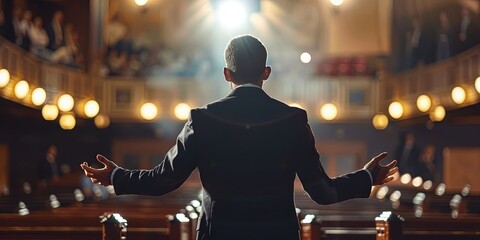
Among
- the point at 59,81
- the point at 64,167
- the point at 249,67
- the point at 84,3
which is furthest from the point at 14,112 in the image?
the point at 249,67

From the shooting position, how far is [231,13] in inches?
1005

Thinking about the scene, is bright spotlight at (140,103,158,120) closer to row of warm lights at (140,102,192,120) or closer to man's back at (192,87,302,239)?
row of warm lights at (140,102,192,120)

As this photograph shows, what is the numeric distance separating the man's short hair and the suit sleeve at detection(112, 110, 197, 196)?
0.26 m

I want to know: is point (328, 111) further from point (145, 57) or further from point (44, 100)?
point (44, 100)

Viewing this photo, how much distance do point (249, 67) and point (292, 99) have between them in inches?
838

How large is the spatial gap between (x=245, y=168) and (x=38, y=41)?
17713 millimetres

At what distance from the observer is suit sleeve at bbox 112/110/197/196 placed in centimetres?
357

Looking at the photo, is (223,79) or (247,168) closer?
(247,168)

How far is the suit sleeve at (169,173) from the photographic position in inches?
141

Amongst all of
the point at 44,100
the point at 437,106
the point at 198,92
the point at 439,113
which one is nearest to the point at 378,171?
the point at 439,113

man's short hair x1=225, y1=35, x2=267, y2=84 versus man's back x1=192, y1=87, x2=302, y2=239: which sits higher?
man's short hair x1=225, y1=35, x2=267, y2=84

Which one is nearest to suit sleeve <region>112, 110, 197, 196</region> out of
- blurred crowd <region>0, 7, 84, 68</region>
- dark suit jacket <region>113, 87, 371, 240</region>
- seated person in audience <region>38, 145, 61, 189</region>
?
dark suit jacket <region>113, 87, 371, 240</region>

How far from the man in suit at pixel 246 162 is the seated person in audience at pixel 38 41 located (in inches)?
662

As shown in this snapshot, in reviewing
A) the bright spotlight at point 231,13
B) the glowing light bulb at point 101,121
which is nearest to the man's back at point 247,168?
the glowing light bulb at point 101,121
